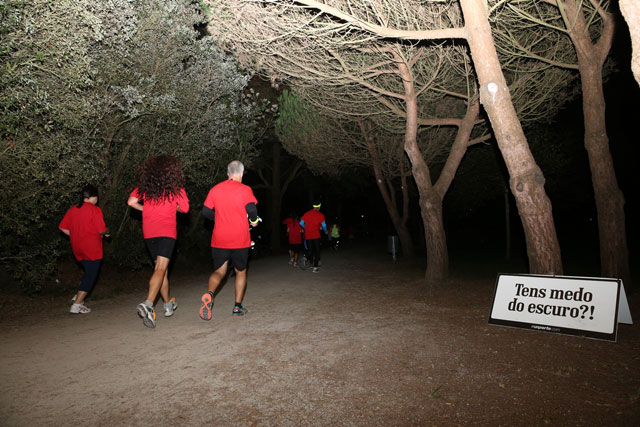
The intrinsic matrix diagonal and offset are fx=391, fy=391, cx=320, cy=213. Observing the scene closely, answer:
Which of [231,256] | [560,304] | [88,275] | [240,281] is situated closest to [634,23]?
[560,304]

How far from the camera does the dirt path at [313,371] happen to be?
3205 millimetres

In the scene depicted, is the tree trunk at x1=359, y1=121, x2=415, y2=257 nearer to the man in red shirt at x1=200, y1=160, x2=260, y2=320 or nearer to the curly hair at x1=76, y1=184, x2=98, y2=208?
the man in red shirt at x1=200, y1=160, x2=260, y2=320

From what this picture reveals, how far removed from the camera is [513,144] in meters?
5.95

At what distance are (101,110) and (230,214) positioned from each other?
440 centimetres

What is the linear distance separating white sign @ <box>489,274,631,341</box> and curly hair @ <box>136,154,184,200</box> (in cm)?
513

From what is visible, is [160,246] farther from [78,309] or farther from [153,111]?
[153,111]

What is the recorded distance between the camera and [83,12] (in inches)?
245

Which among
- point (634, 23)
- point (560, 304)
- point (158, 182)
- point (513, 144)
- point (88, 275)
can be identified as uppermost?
point (634, 23)

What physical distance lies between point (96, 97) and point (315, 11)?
4.66 metres

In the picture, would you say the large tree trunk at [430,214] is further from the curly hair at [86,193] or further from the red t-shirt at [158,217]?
the curly hair at [86,193]

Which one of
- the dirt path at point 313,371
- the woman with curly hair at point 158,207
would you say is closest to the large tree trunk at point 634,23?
the dirt path at point 313,371

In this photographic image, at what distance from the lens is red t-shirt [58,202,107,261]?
22.1 feet

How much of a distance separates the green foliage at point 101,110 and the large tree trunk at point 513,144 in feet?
20.1

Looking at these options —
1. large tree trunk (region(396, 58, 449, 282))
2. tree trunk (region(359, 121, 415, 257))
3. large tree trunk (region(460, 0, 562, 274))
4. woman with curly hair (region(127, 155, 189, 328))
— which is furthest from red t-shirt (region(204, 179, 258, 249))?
tree trunk (region(359, 121, 415, 257))
